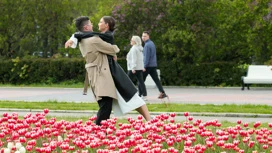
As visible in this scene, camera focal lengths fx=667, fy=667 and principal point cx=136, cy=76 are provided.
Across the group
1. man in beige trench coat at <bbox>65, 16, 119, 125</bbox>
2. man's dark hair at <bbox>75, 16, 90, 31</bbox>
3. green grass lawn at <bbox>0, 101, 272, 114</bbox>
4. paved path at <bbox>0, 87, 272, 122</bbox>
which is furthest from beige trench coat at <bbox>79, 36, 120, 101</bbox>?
green grass lawn at <bbox>0, 101, 272, 114</bbox>

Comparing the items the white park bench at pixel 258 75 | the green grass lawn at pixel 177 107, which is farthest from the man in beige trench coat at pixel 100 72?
the white park bench at pixel 258 75

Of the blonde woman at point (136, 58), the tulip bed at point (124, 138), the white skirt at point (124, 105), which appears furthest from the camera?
the blonde woman at point (136, 58)

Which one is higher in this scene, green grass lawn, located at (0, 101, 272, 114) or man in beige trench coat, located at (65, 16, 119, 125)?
man in beige trench coat, located at (65, 16, 119, 125)

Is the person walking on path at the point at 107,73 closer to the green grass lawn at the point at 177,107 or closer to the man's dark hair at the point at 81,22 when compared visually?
the man's dark hair at the point at 81,22

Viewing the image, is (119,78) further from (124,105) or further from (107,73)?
(124,105)

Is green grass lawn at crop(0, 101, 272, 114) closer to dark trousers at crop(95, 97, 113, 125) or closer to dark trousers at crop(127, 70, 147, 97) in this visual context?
dark trousers at crop(127, 70, 147, 97)

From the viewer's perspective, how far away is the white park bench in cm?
2577

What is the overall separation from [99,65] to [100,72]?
11cm

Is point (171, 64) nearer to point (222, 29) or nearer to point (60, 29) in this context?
point (222, 29)

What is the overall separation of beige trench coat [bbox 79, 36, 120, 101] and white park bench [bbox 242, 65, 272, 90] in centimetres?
1626

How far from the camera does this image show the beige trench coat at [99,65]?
9953 mm

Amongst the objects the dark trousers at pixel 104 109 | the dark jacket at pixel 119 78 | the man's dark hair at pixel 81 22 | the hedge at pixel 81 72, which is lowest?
the hedge at pixel 81 72

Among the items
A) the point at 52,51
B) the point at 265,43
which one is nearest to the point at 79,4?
the point at 52,51

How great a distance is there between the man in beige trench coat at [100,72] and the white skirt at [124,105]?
8.7 inches
